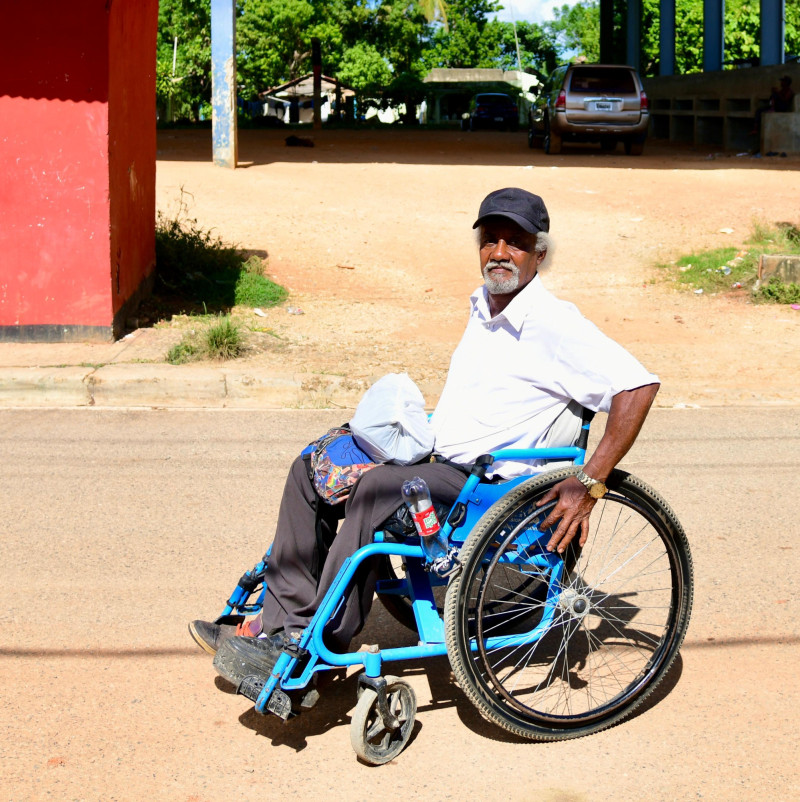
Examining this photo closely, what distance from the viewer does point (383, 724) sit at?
3057 mm

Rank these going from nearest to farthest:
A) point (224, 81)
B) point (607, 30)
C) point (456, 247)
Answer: point (456, 247) → point (224, 81) → point (607, 30)

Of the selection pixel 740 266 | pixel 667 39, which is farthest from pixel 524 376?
pixel 667 39

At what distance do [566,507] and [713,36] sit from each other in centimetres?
2792

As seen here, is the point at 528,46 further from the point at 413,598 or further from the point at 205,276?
the point at 413,598

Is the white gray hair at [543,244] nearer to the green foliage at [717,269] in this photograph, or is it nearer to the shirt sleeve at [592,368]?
the shirt sleeve at [592,368]

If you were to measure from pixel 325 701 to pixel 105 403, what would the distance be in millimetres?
4364

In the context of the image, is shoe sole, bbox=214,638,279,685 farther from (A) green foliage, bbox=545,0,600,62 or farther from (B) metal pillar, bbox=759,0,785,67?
(A) green foliage, bbox=545,0,600,62

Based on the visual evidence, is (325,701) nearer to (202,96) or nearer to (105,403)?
(105,403)

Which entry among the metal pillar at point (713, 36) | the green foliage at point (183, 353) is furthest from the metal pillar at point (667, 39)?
the green foliage at point (183, 353)

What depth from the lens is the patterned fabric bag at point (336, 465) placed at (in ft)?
10.5

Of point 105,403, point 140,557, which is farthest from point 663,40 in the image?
point 140,557

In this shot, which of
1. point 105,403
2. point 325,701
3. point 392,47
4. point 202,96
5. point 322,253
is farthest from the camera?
point 202,96

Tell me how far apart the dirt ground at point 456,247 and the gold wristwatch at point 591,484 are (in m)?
4.36

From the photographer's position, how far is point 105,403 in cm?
732
